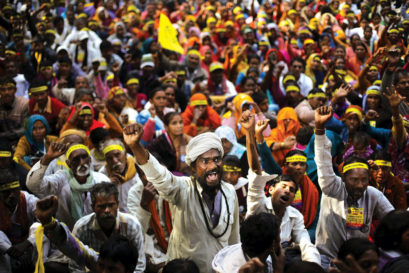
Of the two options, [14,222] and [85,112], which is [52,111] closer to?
[85,112]

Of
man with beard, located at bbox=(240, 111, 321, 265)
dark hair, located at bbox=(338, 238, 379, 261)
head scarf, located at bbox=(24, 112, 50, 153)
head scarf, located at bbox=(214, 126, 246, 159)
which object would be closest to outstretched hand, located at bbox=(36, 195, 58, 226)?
man with beard, located at bbox=(240, 111, 321, 265)

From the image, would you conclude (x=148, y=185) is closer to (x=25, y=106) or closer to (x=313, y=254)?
(x=313, y=254)

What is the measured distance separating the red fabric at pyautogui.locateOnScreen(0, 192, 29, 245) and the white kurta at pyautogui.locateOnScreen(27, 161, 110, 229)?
0.16 m

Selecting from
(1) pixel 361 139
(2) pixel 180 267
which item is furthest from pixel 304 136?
(2) pixel 180 267

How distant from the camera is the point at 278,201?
3797 millimetres

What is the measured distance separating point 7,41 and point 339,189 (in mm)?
8673

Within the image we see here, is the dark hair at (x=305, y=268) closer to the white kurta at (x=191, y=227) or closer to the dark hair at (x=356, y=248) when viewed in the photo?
the dark hair at (x=356, y=248)

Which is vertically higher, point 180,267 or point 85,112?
point 180,267

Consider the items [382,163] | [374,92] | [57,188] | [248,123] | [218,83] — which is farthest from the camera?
[218,83]

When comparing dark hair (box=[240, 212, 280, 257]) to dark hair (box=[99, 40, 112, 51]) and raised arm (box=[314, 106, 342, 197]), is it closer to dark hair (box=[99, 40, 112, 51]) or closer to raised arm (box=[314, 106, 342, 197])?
raised arm (box=[314, 106, 342, 197])

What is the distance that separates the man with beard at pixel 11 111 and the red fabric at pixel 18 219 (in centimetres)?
263

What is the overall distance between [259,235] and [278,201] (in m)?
1.03

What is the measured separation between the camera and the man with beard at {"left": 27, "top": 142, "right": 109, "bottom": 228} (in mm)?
4301

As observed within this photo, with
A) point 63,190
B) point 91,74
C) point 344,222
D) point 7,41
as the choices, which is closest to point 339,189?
point 344,222
